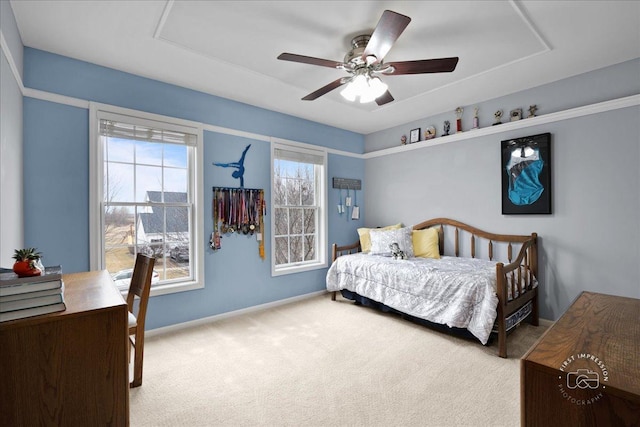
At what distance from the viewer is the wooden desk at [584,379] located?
61 cm

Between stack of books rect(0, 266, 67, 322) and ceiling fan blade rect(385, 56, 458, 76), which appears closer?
stack of books rect(0, 266, 67, 322)

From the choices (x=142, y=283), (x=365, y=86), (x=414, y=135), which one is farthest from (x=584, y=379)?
(x=414, y=135)

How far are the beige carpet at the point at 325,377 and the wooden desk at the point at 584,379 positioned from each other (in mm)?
1255

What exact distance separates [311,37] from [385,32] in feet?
2.55

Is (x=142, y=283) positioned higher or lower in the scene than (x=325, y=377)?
higher

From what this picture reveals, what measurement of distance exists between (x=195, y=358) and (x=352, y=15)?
2917mm

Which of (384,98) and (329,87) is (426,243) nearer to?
(384,98)

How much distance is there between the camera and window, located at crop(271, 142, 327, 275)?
404 cm

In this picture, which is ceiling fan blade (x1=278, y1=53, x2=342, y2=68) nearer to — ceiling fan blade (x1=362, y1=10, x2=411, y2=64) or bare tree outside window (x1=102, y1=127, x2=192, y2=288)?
ceiling fan blade (x1=362, y1=10, x2=411, y2=64)

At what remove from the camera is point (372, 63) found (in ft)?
7.19

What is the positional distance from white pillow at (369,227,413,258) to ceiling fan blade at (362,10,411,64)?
241 cm

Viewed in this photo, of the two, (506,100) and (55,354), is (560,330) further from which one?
(506,100)

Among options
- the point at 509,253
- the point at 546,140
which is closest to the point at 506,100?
the point at 546,140

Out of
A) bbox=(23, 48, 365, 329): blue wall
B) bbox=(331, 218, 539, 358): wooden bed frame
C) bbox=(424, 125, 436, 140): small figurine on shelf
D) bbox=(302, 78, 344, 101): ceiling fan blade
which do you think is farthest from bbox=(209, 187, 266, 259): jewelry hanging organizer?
bbox=(424, 125, 436, 140): small figurine on shelf
